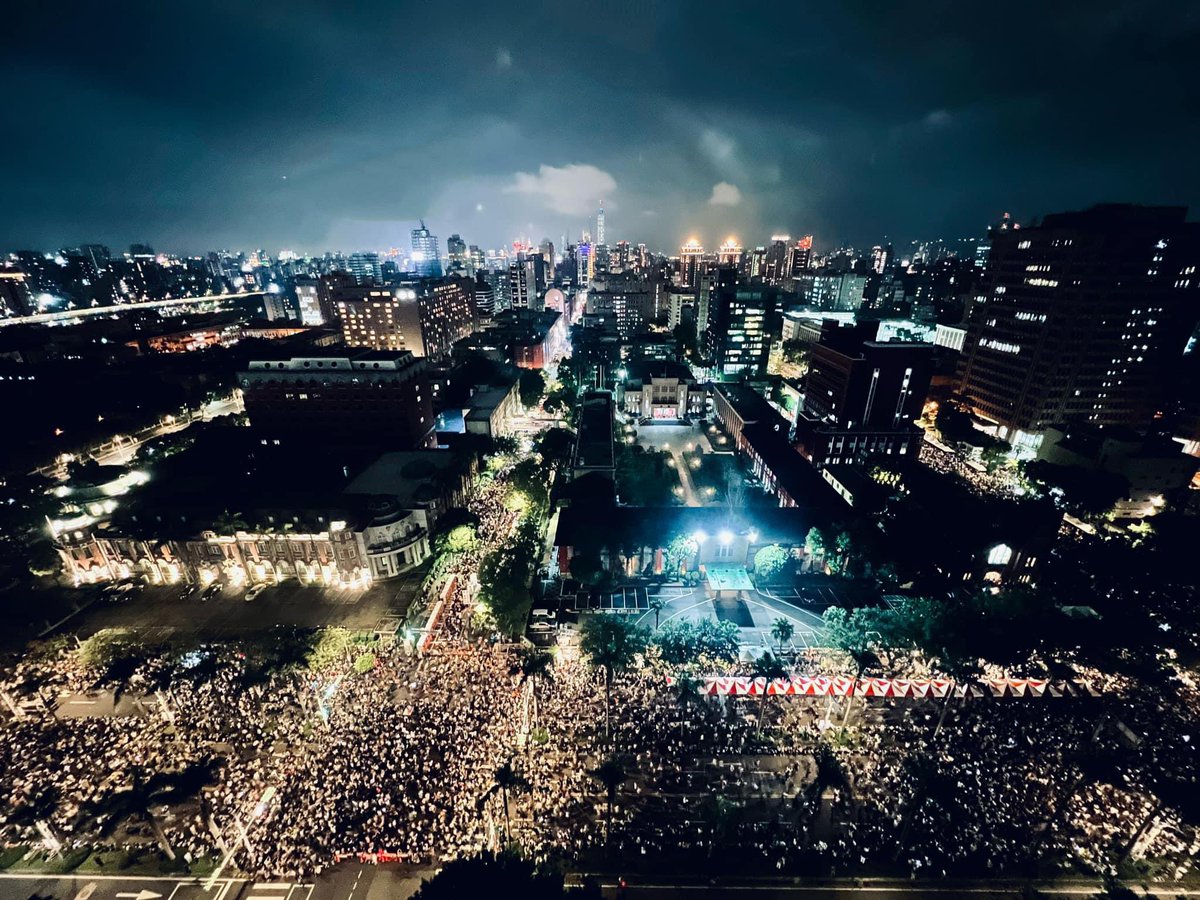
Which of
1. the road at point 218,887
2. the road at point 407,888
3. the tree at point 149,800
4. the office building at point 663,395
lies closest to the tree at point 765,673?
the road at point 407,888

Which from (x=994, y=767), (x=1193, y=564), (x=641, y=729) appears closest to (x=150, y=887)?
(x=641, y=729)

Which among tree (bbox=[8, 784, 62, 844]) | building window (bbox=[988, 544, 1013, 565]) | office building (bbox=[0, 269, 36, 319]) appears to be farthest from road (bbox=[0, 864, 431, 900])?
office building (bbox=[0, 269, 36, 319])

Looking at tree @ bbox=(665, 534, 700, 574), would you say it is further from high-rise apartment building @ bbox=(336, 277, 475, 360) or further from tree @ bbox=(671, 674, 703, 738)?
high-rise apartment building @ bbox=(336, 277, 475, 360)

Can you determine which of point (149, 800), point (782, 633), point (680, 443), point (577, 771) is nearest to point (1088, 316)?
point (680, 443)

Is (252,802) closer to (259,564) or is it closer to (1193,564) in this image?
(259,564)

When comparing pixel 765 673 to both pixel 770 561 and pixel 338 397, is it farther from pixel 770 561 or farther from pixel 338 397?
pixel 338 397

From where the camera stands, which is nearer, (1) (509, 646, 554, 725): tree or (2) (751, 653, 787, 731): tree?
(2) (751, 653, 787, 731): tree
